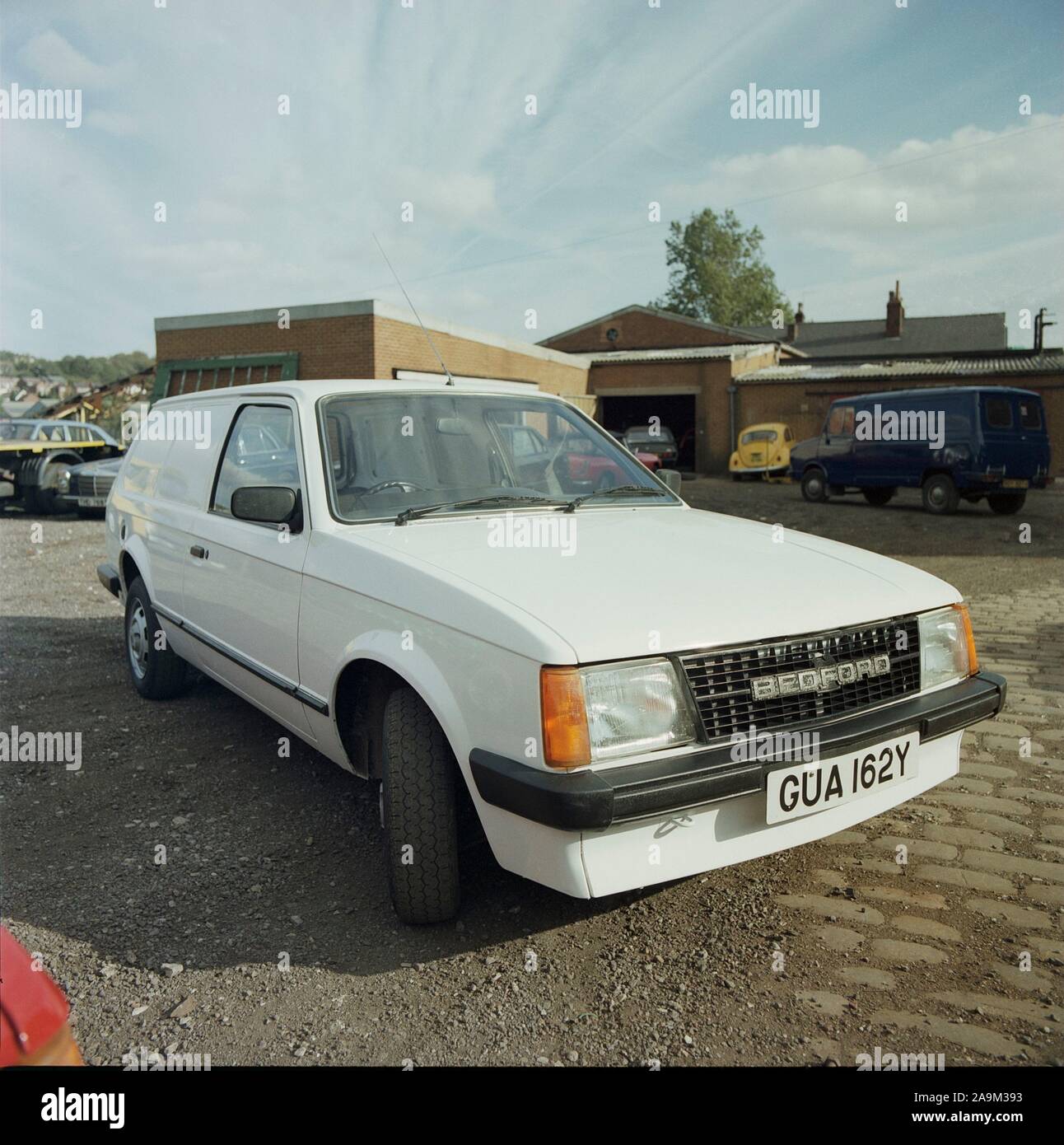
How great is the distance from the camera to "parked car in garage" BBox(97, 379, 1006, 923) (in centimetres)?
239

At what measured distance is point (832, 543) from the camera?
11.7 feet

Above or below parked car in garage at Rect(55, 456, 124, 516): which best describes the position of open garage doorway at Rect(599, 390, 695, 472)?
above

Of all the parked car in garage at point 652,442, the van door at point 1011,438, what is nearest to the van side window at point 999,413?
the van door at point 1011,438

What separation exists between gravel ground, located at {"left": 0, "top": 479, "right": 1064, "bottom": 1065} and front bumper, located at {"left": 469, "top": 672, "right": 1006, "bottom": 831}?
0.56m

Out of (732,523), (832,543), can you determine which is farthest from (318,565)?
(832,543)

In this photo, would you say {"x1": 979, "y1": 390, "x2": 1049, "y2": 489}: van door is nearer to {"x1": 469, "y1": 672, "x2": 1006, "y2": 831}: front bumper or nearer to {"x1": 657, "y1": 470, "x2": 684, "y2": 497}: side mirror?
{"x1": 657, "y1": 470, "x2": 684, "y2": 497}: side mirror

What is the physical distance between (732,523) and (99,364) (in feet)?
256

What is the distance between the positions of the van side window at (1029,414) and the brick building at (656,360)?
11148 millimetres

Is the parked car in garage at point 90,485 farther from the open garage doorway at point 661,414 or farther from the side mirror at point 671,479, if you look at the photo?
the open garage doorway at point 661,414

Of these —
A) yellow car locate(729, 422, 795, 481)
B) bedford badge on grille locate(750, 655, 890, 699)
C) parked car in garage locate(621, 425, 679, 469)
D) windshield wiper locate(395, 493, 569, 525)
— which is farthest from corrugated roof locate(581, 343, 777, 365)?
bedford badge on grille locate(750, 655, 890, 699)

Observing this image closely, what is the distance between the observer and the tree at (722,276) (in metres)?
58.6

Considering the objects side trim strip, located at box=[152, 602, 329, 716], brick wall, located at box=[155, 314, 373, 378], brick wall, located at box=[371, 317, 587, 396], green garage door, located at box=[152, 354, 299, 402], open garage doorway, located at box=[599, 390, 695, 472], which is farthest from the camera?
open garage doorway, located at box=[599, 390, 695, 472]
